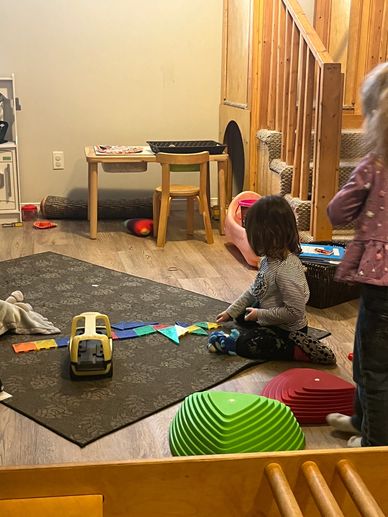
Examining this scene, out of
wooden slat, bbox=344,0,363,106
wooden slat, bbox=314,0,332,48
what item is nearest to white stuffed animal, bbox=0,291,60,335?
wooden slat, bbox=344,0,363,106

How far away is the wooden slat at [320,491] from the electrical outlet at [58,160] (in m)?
4.25

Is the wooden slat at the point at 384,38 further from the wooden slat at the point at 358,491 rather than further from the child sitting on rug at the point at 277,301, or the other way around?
the wooden slat at the point at 358,491

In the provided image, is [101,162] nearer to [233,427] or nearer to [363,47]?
[363,47]

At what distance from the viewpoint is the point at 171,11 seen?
16.7ft

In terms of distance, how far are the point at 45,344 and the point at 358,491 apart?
1746mm

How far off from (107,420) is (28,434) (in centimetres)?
25

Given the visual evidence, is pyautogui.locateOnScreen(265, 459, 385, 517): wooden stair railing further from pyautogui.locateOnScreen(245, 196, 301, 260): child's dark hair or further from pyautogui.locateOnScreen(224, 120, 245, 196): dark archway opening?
pyautogui.locateOnScreen(224, 120, 245, 196): dark archway opening

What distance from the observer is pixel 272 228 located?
260 centimetres

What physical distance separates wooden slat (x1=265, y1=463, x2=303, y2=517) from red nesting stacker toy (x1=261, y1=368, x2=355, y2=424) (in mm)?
961

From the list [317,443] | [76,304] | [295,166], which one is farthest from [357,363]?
[295,166]

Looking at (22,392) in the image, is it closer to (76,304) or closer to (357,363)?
(76,304)

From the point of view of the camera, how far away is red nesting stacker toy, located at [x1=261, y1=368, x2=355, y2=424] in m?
2.20

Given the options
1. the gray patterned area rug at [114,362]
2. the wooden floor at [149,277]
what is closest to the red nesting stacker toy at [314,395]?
the wooden floor at [149,277]

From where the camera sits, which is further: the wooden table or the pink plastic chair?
the wooden table
